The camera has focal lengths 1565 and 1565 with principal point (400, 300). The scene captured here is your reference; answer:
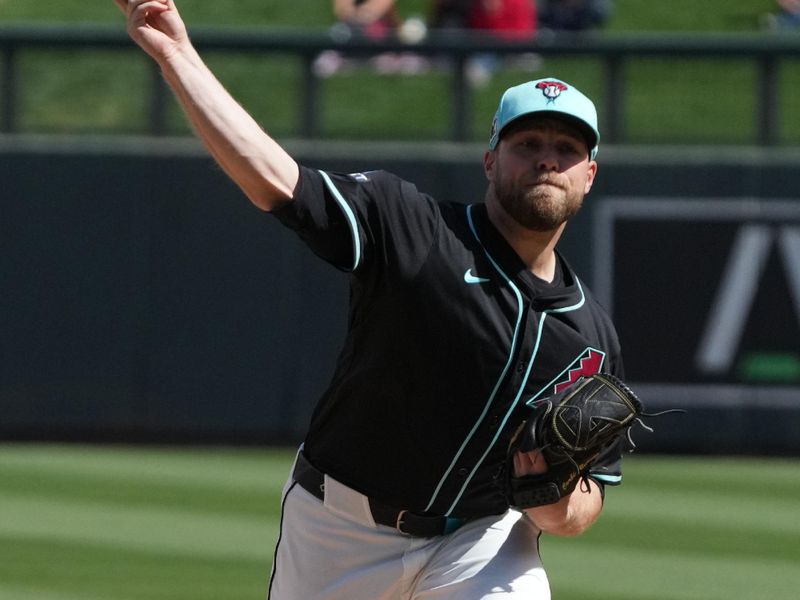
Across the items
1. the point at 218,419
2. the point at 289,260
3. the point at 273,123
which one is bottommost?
the point at 218,419

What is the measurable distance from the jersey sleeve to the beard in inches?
7.9

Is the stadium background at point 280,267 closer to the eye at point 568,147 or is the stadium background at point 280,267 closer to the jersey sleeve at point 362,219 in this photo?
the eye at point 568,147

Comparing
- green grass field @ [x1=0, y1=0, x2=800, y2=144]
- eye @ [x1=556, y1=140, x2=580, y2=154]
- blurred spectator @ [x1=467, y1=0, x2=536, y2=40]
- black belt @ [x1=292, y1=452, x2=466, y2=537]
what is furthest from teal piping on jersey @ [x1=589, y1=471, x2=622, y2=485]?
blurred spectator @ [x1=467, y1=0, x2=536, y2=40]

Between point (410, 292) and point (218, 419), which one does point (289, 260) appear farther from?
point (410, 292)

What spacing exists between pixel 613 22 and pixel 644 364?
23.3 ft

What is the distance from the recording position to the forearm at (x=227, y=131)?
362cm

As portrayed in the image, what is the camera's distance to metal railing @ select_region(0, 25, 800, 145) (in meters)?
A: 11.1

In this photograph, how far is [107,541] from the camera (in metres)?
7.95

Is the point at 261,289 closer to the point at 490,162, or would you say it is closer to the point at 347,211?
the point at 490,162

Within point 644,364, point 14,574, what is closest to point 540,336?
point 14,574

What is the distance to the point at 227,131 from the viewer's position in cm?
362

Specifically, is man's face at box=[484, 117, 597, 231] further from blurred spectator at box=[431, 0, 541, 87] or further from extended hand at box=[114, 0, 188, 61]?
blurred spectator at box=[431, 0, 541, 87]

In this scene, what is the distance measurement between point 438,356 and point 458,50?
24.0ft

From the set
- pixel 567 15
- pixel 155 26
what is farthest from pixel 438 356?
pixel 567 15
